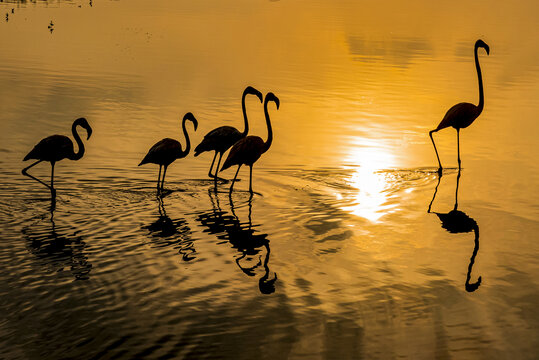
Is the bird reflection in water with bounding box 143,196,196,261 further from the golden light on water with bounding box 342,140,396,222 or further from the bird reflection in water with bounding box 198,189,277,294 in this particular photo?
the golden light on water with bounding box 342,140,396,222

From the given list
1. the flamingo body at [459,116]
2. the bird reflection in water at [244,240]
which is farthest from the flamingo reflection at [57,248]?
the flamingo body at [459,116]

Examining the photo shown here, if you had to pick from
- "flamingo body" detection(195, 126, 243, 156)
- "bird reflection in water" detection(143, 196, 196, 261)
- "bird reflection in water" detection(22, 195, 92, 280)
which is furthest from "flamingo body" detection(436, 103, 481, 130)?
"bird reflection in water" detection(22, 195, 92, 280)

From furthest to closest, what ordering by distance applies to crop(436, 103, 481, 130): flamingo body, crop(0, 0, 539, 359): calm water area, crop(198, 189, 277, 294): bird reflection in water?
crop(436, 103, 481, 130): flamingo body
crop(198, 189, 277, 294): bird reflection in water
crop(0, 0, 539, 359): calm water area

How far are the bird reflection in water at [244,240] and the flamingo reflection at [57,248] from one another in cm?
180

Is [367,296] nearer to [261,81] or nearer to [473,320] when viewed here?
[473,320]

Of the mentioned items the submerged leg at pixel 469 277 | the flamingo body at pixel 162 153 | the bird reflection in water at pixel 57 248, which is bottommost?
the submerged leg at pixel 469 277

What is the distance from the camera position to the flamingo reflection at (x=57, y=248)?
912 centimetres

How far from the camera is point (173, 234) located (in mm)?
10672

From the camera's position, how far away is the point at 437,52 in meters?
33.7

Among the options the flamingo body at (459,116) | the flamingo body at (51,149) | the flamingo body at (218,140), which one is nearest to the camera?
the flamingo body at (51,149)

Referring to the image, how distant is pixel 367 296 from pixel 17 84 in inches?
657

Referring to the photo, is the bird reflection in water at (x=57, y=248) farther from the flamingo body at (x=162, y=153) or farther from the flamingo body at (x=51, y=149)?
the flamingo body at (x=162, y=153)

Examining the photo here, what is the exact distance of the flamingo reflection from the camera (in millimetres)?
9125

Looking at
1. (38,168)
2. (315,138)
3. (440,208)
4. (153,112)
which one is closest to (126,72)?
(153,112)
